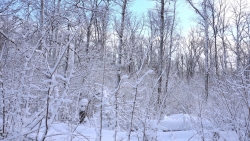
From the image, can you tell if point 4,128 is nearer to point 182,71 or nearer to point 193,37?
point 193,37

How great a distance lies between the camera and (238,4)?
15062 mm

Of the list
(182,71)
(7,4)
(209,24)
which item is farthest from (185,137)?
(182,71)

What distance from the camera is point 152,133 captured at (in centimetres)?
278

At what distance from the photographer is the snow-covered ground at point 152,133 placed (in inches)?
94.8

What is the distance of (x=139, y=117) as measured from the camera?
2.78m

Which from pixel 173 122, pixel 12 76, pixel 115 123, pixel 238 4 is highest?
pixel 238 4

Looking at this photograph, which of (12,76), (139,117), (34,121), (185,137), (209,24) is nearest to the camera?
(34,121)

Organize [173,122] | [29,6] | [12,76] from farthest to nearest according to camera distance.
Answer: [173,122] < [29,6] < [12,76]

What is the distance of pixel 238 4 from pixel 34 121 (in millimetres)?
16860

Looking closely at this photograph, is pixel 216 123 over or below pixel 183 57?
below

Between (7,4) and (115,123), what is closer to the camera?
(115,123)

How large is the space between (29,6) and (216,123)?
6106mm

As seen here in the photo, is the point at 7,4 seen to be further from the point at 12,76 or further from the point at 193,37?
the point at 193,37

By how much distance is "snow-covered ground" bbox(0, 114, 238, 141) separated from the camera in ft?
7.90
